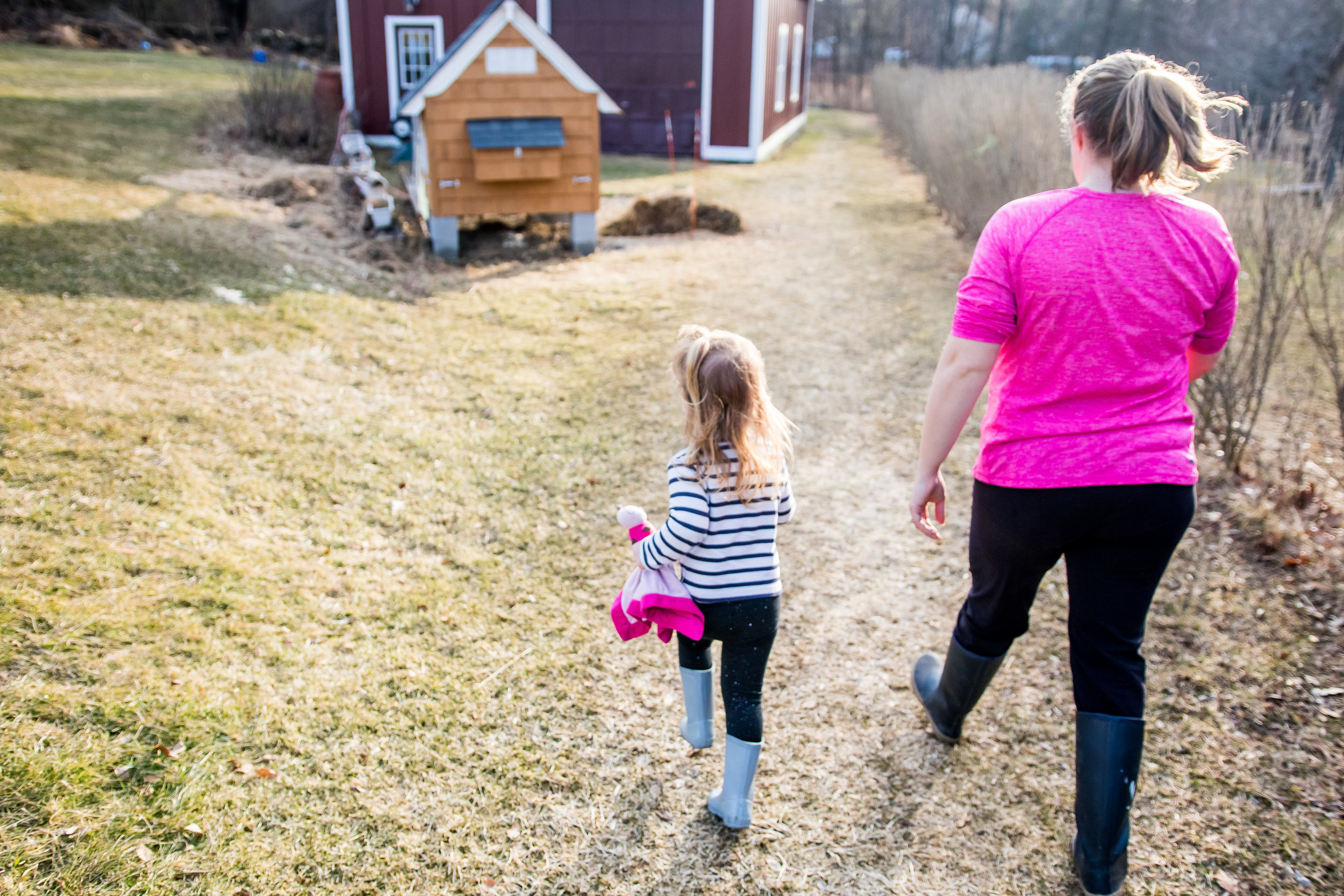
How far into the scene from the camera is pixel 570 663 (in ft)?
10.7

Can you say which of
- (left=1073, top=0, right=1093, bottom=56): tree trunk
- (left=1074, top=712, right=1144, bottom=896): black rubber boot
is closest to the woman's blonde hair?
(left=1074, top=712, right=1144, bottom=896): black rubber boot

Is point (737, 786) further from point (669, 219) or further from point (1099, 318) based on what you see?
point (669, 219)

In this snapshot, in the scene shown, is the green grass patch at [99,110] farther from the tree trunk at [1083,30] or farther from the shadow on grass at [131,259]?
the tree trunk at [1083,30]

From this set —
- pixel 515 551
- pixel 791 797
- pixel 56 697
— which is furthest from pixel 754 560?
pixel 56 697

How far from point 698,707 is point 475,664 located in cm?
98

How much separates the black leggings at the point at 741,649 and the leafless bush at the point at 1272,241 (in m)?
3.13

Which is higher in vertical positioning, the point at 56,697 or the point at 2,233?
the point at 2,233

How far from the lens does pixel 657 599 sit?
2260mm

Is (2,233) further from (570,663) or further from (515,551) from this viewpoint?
(570,663)

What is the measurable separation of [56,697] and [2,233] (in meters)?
4.71

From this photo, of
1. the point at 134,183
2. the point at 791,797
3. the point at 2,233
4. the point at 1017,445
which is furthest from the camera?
the point at 134,183

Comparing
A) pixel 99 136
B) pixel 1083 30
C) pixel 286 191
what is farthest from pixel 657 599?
pixel 1083 30

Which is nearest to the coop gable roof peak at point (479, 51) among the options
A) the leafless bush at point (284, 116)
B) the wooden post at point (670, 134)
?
the leafless bush at point (284, 116)

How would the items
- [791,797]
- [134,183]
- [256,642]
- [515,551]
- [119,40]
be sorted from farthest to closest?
[119,40] < [134,183] < [515,551] < [256,642] < [791,797]
